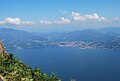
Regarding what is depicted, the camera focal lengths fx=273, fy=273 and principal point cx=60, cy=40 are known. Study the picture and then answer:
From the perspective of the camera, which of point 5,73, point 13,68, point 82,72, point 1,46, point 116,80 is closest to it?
point 5,73

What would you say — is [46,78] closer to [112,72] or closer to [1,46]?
[1,46]

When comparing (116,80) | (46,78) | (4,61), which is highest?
(4,61)

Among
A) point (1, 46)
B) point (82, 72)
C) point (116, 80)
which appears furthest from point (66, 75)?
point (1, 46)

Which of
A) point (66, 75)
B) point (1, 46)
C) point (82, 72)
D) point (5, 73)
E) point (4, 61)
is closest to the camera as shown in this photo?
point (5, 73)

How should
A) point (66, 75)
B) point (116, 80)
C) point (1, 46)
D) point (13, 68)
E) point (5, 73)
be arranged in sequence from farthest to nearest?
point (66, 75)
point (116, 80)
point (1, 46)
point (13, 68)
point (5, 73)

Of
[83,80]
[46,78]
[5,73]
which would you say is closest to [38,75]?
[46,78]

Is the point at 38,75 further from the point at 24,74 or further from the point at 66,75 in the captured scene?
the point at 66,75

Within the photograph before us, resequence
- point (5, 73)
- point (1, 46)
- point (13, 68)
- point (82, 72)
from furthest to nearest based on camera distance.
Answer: point (82, 72) < point (1, 46) < point (13, 68) < point (5, 73)

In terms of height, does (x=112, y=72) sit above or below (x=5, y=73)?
below

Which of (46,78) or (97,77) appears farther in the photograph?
(97,77)
